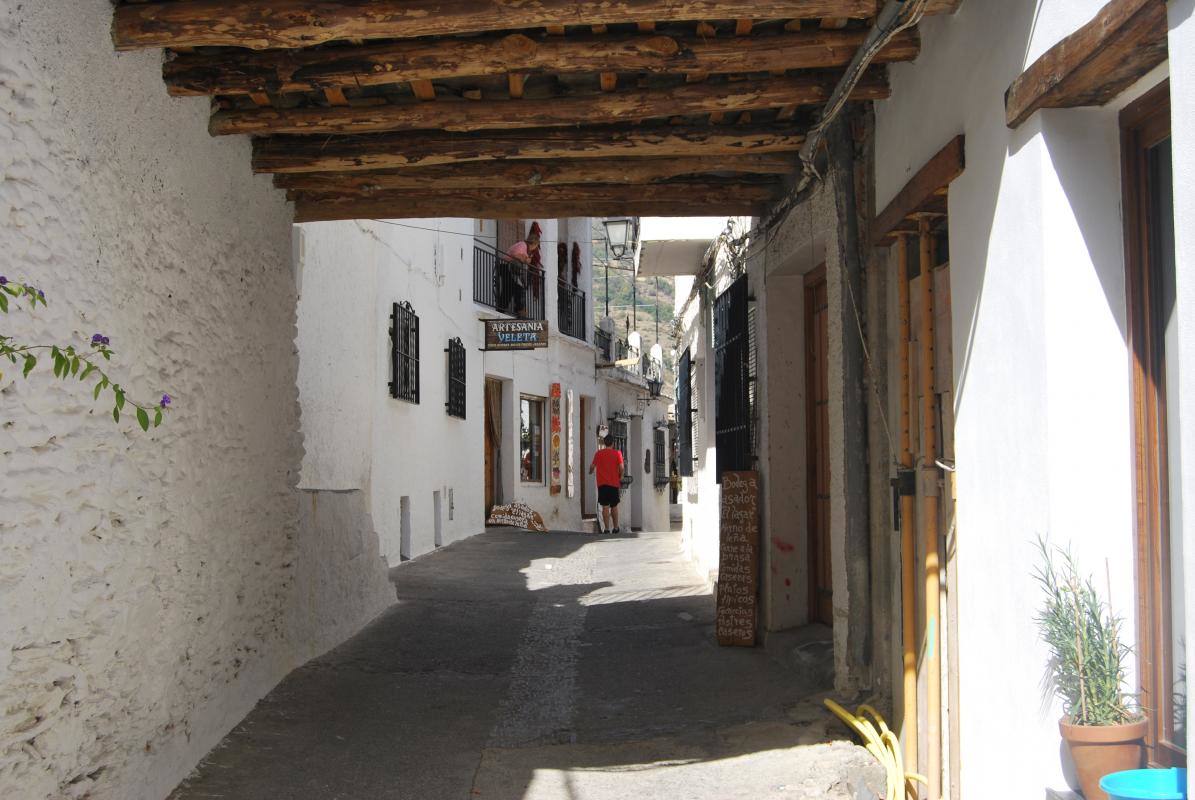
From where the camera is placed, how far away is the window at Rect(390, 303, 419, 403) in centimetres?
1143

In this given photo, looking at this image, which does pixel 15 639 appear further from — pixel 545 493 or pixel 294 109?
pixel 545 493

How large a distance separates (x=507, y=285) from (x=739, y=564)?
37.1 ft

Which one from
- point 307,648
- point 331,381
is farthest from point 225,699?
point 331,381

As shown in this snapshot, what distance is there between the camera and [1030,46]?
3295mm

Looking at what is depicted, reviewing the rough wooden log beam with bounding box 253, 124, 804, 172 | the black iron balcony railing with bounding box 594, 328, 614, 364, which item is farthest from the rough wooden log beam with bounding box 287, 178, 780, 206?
the black iron balcony railing with bounding box 594, 328, 614, 364

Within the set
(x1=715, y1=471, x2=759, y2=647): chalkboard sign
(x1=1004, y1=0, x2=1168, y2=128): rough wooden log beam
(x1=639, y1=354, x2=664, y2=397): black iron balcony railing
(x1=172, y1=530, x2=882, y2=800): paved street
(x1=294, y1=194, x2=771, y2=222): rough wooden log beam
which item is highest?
(x1=639, y1=354, x2=664, y2=397): black iron balcony railing

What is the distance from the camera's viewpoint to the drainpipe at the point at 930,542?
4.47 meters

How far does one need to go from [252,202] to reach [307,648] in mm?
2790

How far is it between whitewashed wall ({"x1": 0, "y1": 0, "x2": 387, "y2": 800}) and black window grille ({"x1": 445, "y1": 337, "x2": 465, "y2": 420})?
811 cm

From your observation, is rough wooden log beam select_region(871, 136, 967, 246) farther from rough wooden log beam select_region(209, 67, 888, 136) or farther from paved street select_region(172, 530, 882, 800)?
paved street select_region(172, 530, 882, 800)

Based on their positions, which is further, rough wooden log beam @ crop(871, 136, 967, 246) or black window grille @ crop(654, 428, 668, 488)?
black window grille @ crop(654, 428, 668, 488)

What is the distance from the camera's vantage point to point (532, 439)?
1984cm

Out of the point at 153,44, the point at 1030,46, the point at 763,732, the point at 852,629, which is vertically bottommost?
the point at 763,732

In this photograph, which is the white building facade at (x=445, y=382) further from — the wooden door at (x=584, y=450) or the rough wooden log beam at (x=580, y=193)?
the rough wooden log beam at (x=580, y=193)
